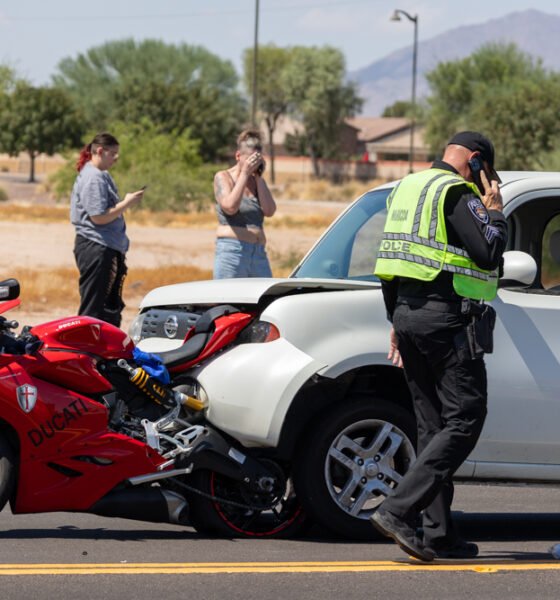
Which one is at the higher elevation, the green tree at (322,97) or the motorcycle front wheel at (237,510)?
the green tree at (322,97)

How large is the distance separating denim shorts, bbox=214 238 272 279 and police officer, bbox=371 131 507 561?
4304 mm

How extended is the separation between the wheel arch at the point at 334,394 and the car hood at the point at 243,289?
42 centimetres

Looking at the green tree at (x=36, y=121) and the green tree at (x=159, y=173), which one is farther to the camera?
the green tree at (x=36, y=121)

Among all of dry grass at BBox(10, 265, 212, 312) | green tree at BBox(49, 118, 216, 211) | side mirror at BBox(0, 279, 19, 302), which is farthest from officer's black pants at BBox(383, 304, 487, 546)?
green tree at BBox(49, 118, 216, 211)

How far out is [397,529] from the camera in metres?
6.06

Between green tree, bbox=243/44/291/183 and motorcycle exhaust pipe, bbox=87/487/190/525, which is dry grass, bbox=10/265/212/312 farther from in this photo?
green tree, bbox=243/44/291/183

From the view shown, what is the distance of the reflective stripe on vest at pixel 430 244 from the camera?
19.4 feet

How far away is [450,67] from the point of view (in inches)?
3880

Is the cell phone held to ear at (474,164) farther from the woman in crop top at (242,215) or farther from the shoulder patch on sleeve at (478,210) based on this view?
the woman in crop top at (242,215)

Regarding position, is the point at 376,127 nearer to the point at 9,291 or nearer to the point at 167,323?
the point at 167,323

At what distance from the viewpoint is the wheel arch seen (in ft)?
21.6

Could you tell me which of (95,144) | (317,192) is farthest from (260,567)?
(317,192)

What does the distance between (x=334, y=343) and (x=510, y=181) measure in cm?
129

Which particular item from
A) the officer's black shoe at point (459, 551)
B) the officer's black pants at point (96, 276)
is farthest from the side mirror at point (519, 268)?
the officer's black pants at point (96, 276)
